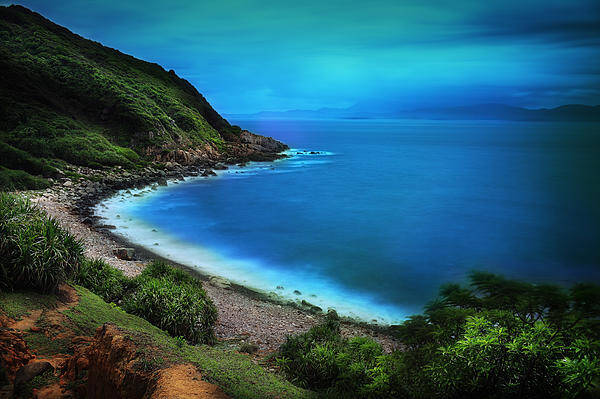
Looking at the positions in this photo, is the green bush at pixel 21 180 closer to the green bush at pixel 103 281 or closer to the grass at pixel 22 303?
the green bush at pixel 103 281

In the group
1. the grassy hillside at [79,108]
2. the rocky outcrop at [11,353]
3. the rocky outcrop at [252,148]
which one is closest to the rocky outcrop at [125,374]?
the rocky outcrop at [11,353]

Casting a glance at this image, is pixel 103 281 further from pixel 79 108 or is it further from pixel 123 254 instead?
pixel 79 108

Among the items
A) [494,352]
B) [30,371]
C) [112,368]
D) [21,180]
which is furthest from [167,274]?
[21,180]

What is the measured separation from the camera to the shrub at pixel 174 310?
36.6 ft

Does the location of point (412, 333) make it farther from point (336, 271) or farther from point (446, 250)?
A: point (446, 250)

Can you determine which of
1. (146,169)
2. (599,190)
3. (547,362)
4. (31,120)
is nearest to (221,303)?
(547,362)

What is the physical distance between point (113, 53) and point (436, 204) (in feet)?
259

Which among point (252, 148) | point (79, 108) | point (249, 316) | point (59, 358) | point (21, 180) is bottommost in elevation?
point (249, 316)

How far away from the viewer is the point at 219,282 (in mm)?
18797

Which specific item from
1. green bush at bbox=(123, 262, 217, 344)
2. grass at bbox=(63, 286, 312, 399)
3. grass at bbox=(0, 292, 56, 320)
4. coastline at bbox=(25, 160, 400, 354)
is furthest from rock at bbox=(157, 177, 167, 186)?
grass at bbox=(0, 292, 56, 320)

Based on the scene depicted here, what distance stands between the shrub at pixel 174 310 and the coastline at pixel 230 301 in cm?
121

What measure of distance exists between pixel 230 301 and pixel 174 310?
199 inches

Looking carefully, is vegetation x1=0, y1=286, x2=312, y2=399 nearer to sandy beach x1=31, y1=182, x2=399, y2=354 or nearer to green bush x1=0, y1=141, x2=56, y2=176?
sandy beach x1=31, y1=182, x2=399, y2=354

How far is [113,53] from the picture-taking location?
8275 cm
